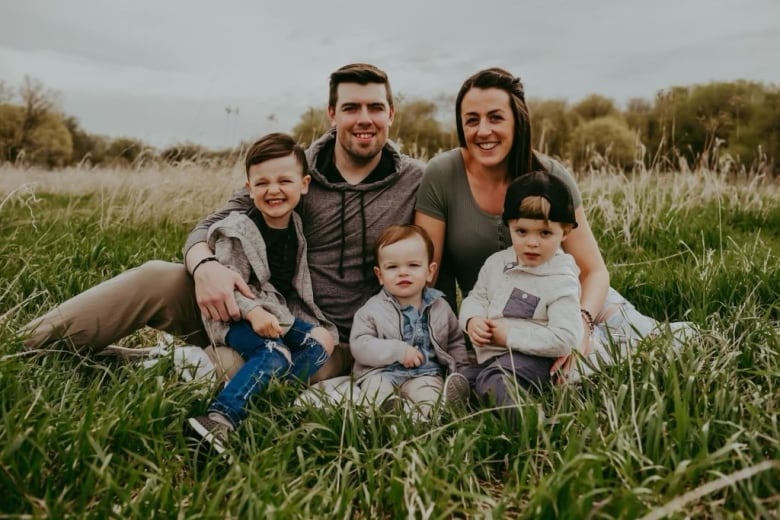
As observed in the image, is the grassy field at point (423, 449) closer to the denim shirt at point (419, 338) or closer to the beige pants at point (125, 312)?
the beige pants at point (125, 312)

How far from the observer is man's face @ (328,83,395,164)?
3.13m

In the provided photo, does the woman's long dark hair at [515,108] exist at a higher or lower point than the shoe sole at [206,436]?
higher

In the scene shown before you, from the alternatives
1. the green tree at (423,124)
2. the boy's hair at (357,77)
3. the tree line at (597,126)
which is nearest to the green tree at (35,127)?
the tree line at (597,126)

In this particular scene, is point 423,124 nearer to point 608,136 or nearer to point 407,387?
point 608,136

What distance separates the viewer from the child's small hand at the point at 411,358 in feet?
9.10

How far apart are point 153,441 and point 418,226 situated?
1545 millimetres

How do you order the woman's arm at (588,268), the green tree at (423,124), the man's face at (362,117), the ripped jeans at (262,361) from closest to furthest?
the ripped jeans at (262,361), the woman's arm at (588,268), the man's face at (362,117), the green tree at (423,124)

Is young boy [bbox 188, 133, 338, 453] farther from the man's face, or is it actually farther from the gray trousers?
the gray trousers

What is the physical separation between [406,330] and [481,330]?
389 millimetres

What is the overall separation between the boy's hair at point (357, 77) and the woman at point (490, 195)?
40 centimetres

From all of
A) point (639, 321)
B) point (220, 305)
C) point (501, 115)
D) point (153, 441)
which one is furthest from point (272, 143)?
point (639, 321)

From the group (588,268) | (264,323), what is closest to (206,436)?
(264,323)

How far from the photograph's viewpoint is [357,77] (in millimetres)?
3150

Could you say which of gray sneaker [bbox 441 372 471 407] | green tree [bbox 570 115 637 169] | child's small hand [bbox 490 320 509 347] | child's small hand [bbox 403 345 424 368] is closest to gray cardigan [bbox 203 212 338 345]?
child's small hand [bbox 403 345 424 368]
